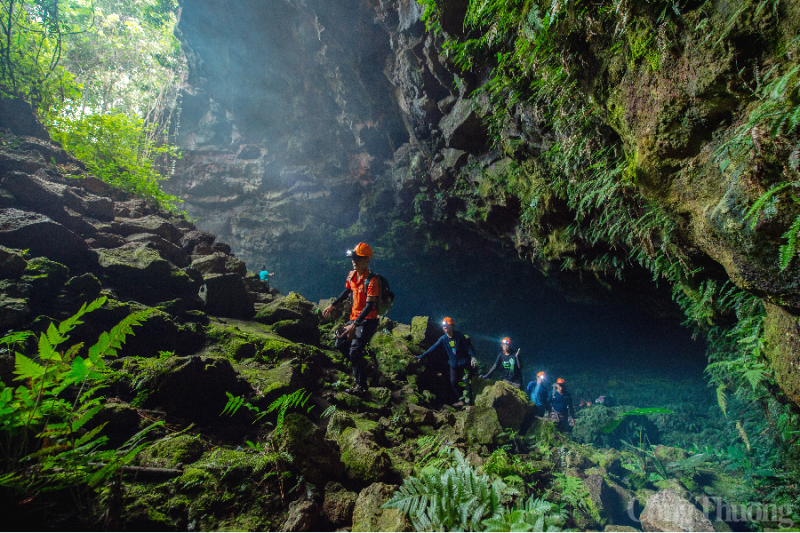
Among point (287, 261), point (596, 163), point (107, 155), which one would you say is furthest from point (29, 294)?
point (287, 261)

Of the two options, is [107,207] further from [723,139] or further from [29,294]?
[723,139]

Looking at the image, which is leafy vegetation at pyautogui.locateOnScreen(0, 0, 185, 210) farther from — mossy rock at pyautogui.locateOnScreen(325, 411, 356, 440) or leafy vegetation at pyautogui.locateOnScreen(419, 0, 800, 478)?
mossy rock at pyautogui.locateOnScreen(325, 411, 356, 440)

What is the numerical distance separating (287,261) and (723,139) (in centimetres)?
2195

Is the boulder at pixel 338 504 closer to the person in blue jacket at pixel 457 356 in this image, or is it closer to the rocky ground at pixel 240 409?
the rocky ground at pixel 240 409

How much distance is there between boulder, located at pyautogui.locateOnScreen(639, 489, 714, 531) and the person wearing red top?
4.48 meters

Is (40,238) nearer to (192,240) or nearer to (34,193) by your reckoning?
(34,193)

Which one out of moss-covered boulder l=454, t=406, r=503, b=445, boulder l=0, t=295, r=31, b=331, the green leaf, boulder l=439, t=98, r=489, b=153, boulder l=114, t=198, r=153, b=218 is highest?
boulder l=439, t=98, r=489, b=153

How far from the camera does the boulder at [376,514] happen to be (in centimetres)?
183

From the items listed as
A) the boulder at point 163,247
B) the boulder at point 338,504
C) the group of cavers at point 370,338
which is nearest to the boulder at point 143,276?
the boulder at point 163,247

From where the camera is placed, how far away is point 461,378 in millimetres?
6941

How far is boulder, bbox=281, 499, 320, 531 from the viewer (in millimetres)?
1750

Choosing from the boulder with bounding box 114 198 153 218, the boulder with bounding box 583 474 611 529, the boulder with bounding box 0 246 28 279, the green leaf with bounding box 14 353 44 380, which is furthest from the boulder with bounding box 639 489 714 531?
the boulder with bounding box 114 198 153 218

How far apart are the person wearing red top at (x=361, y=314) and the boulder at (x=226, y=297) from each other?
206cm

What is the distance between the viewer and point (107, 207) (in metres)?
6.76
